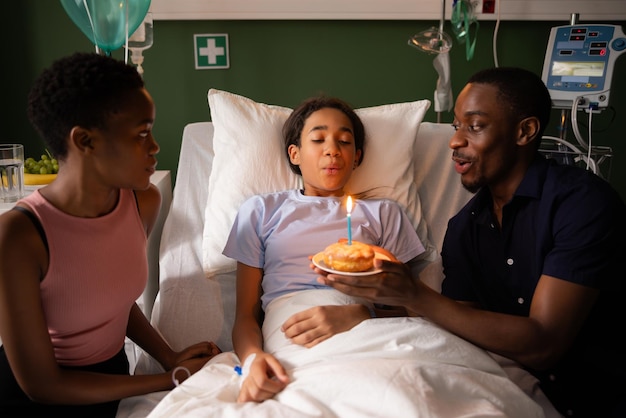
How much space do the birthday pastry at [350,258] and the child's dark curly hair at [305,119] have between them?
71cm

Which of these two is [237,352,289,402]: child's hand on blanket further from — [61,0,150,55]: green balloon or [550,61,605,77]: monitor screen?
[550,61,605,77]: monitor screen

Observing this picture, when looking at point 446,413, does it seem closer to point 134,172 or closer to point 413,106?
point 134,172

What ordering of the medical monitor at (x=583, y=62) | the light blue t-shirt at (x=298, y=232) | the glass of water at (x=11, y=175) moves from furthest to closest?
the medical monitor at (x=583, y=62)
the glass of water at (x=11, y=175)
the light blue t-shirt at (x=298, y=232)

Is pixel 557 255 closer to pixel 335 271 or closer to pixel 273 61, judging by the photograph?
pixel 335 271

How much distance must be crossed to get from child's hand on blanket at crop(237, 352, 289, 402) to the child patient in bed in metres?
0.06

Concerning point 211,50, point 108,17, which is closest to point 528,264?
point 108,17

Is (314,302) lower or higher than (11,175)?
lower

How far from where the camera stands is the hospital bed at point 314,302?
1.14 m

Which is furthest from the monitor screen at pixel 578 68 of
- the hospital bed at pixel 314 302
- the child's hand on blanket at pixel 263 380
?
the child's hand on blanket at pixel 263 380

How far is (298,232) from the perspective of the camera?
5.43 feet

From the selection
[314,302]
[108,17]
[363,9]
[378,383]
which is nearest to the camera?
[378,383]

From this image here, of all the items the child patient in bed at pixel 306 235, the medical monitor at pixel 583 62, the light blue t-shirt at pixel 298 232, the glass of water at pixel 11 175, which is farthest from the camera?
the medical monitor at pixel 583 62

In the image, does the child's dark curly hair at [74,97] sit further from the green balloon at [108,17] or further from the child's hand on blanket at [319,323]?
the green balloon at [108,17]

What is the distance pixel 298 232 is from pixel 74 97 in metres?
0.72
